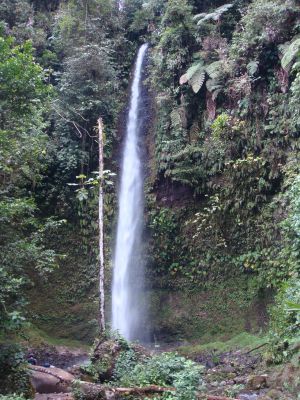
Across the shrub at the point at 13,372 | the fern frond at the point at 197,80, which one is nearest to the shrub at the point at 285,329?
the shrub at the point at 13,372

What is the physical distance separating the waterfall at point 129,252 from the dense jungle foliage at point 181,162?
34 centimetres

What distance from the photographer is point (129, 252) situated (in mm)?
15117

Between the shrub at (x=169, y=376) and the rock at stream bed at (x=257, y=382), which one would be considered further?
the rock at stream bed at (x=257, y=382)

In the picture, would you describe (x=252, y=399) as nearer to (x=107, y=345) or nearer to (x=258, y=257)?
(x=107, y=345)

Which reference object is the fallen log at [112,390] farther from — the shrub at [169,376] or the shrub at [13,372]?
the shrub at [13,372]

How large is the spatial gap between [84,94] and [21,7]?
5750mm

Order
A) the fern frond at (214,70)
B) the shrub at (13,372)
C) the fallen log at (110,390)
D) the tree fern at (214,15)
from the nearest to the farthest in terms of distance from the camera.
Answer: the fallen log at (110,390) < the shrub at (13,372) < the fern frond at (214,70) < the tree fern at (214,15)

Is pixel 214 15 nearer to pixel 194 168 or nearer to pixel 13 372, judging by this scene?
pixel 194 168

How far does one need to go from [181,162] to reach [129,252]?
11.6 ft

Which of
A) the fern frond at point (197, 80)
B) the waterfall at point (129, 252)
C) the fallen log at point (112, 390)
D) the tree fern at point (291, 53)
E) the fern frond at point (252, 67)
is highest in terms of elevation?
the fern frond at point (197, 80)

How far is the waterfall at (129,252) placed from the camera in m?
14.4

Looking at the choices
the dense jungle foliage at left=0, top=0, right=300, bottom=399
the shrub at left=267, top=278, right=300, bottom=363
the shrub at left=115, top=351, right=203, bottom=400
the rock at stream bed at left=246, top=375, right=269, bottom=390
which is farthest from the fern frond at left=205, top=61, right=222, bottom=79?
the rock at stream bed at left=246, top=375, right=269, bottom=390

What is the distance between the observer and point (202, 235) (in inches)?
559

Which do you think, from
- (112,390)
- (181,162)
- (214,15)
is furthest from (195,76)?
(112,390)
